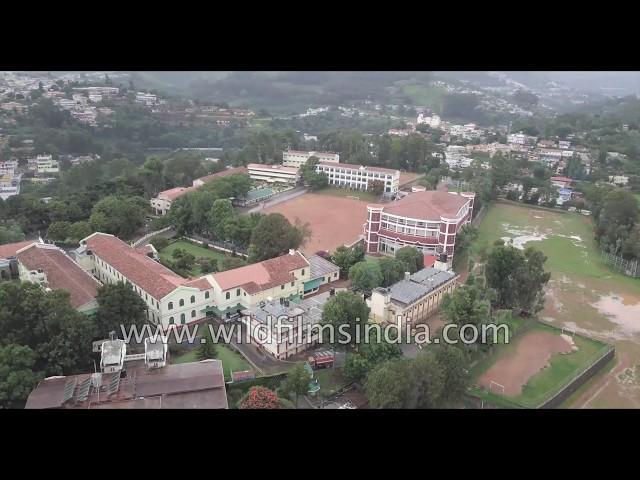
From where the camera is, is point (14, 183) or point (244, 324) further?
point (14, 183)

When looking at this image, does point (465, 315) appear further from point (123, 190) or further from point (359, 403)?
point (123, 190)

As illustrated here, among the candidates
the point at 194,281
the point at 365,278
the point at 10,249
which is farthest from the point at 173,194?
the point at 365,278

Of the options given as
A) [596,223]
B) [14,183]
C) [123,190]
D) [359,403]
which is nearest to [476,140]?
[596,223]

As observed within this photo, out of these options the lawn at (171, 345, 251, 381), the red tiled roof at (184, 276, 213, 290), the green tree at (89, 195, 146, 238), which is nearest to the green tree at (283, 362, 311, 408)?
the lawn at (171, 345, 251, 381)

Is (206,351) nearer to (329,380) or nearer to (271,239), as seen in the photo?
(329,380)

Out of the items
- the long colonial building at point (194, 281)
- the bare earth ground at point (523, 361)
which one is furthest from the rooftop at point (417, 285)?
the long colonial building at point (194, 281)
